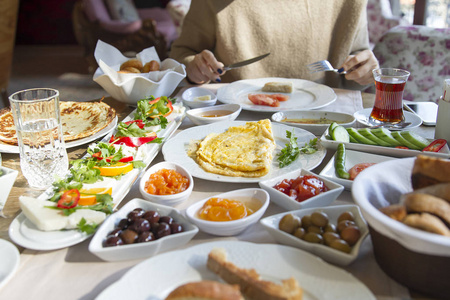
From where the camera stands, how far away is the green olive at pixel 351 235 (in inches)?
44.8

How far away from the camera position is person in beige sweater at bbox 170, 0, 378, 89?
10.7 feet

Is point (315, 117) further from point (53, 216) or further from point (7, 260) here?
point (7, 260)

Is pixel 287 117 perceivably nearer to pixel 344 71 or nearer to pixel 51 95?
pixel 344 71

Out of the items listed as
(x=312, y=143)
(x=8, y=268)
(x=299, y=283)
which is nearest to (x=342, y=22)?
(x=312, y=143)

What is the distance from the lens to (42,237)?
3.96 ft

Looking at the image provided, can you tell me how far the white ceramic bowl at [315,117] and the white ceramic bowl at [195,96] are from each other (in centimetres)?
47

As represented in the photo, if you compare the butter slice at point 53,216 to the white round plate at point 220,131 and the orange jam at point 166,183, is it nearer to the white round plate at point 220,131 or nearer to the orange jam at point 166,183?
the orange jam at point 166,183

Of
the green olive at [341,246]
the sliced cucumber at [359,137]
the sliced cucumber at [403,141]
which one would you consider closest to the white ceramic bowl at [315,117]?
the sliced cucumber at [359,137]

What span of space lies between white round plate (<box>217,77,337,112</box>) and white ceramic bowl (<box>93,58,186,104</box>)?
31 centimetres

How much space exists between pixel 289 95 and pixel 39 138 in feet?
5.23

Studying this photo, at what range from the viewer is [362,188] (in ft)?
3.59

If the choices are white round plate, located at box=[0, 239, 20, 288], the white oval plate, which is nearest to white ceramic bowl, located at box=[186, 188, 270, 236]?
the white oval plate

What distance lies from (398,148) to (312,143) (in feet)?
1.15

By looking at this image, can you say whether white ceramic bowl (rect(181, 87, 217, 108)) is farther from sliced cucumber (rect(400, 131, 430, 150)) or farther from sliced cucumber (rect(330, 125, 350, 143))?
sliced cucumber (rect(400, 131, 430, 150))
